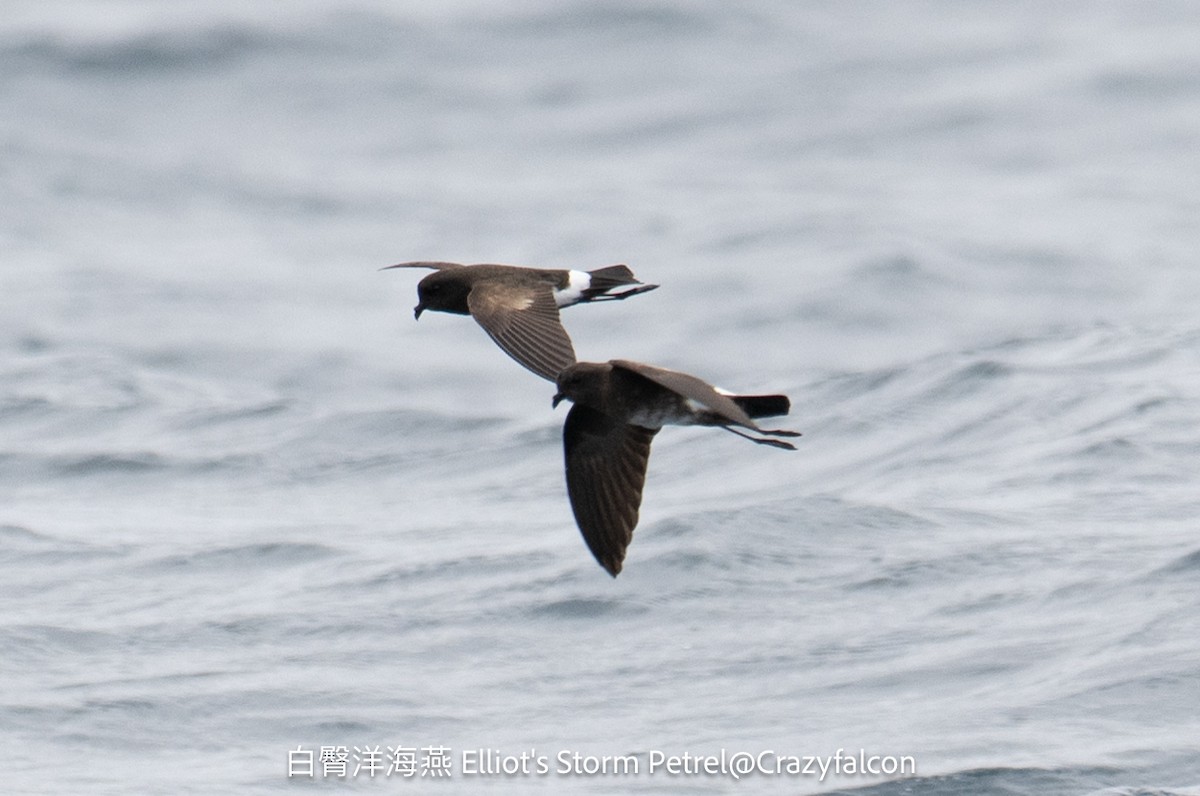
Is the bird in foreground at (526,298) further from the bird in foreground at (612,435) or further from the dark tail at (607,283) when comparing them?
the bird in foreground at (612,435)

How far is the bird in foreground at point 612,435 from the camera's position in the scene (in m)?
6.12

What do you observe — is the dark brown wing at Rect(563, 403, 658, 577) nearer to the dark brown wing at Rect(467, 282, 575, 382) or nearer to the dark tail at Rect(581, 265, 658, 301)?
the dark brown wing at Rect(467, 282, 575, 382)

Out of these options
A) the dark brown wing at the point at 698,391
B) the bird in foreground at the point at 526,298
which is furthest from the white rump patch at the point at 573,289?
the dark brown wing at the point at 698,391

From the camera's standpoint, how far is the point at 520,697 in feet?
28.0

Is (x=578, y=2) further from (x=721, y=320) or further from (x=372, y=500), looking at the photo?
(x=372, y=500)

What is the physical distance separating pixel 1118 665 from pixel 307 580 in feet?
13.6

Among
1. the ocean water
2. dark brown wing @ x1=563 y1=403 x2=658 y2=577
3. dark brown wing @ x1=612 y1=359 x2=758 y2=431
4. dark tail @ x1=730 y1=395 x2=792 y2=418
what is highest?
dark brown wing @ x1=612 y1=359 x2=758 y2=431

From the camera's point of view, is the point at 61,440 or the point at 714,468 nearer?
the point at 714,468

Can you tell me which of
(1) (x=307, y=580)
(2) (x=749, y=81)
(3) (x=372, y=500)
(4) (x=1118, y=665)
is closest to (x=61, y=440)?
(3) (x=372, y=500)

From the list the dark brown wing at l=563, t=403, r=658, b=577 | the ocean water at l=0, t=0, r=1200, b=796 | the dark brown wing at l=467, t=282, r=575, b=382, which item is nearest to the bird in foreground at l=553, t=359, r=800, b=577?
the dark brown wing at l=563, t=403, r=658, b=577

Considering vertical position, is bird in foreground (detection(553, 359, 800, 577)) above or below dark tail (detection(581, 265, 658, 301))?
below

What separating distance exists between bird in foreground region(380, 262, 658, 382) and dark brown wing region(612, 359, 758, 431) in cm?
58

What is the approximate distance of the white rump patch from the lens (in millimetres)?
7078

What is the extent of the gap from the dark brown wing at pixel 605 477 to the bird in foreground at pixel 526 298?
0.20 metres
